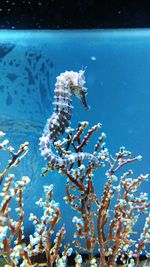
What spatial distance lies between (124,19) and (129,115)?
1.53m

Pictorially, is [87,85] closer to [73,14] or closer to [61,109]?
[73,14]

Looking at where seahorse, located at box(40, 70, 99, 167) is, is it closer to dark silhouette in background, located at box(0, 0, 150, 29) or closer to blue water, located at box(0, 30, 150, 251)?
dark silhouette in background, located at box(0, 0, 150, 29)

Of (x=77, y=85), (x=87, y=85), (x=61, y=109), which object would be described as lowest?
(x=61, y=109)

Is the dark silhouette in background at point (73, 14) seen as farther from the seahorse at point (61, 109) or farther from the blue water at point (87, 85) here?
the seahorse at point (61, 109)

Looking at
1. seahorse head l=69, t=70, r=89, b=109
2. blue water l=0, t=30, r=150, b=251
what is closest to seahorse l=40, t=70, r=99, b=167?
seahorse head l=69, t=70, r=89, b=109

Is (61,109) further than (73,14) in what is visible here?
No

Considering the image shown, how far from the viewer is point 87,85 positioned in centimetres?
553

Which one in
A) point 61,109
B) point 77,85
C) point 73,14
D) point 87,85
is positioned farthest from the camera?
point 87,85

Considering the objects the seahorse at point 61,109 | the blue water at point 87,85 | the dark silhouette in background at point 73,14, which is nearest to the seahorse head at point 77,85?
the seahorse at point 61,109

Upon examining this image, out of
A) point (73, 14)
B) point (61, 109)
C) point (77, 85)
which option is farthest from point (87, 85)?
point (61, 109)

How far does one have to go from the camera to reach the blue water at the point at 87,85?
539 centimetres

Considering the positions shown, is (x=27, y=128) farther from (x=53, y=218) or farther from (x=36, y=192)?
(x=53, y=218)

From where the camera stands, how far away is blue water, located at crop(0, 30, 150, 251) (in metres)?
5.39

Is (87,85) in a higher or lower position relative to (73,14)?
lower
